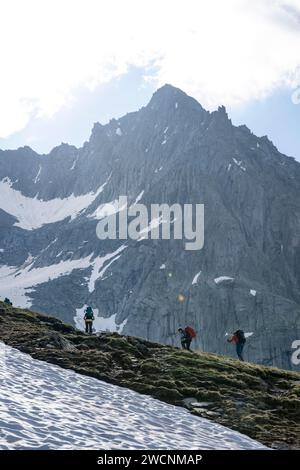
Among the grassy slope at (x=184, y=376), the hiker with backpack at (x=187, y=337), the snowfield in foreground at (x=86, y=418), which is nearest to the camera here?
the snowfield in foreground at (x=86, y=418)

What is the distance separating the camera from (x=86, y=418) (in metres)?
16.4

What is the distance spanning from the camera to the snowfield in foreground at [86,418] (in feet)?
46.0

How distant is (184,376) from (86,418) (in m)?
10.2

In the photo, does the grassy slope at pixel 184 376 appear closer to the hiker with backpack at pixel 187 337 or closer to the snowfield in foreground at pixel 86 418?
the snowfield in foreground at pixel 86 418

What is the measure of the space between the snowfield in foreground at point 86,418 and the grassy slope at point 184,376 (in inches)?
51.0

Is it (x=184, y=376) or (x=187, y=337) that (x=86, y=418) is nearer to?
(x=184, y=376)

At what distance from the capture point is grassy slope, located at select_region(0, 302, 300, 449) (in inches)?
801

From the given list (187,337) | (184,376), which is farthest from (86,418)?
(187,337)

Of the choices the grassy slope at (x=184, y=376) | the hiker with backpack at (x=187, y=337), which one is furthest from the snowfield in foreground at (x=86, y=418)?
the hiker with backpack at (x=187, y=337)

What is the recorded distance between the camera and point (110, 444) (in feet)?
46.3
